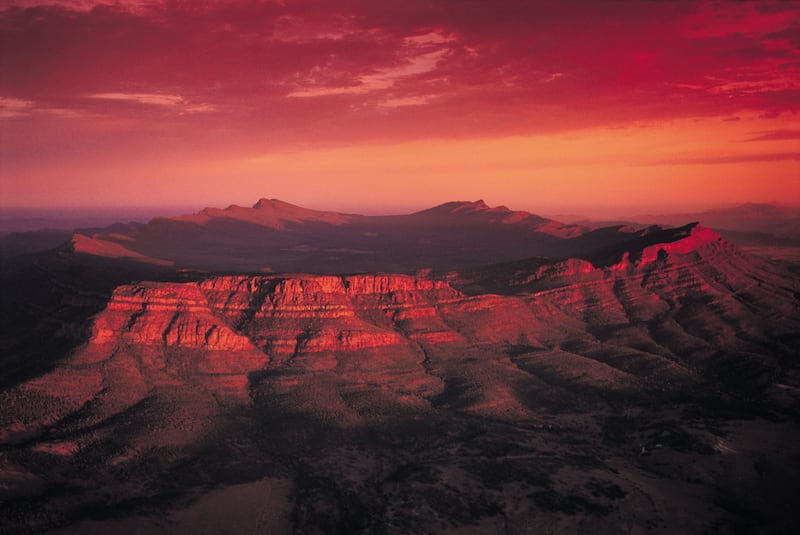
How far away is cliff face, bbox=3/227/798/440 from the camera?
112750mm

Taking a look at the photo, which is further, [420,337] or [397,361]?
[420,337]

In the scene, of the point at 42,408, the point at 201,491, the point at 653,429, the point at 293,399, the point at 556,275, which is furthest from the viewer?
the point at 556,275

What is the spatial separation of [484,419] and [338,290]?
5816 centimetres

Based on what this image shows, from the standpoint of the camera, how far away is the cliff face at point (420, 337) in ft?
370

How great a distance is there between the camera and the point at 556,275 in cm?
18100

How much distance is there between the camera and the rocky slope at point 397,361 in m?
92.2

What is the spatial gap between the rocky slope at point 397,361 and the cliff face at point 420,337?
45 cm

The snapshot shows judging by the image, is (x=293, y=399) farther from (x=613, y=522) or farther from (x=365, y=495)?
(x=613, y=522)

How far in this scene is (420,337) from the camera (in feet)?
476

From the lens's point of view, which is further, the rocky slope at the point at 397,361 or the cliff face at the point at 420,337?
the cliff face at the point at 420,337

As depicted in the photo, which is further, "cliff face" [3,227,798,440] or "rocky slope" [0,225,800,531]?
"cliff face" [3,227,798,440]

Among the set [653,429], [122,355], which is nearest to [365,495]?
[653,429]

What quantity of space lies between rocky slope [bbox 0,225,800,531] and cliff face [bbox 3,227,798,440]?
0.45m

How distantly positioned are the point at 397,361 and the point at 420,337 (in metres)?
14.2
